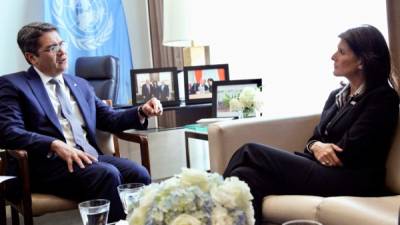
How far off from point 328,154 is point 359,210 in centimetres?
39

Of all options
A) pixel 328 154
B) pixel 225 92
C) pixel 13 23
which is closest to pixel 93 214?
pixel 328 154

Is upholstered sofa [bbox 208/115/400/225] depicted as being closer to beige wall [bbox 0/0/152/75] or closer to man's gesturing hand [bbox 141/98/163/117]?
man's gesturing hand [bbox 141/98/163/117]

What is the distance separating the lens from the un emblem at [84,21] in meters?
4.14

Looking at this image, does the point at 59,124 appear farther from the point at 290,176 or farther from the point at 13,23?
the point at 13,23

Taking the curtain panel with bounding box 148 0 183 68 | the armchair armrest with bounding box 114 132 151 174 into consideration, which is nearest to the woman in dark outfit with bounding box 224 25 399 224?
the armchair armrest with bounding box 114 132 151 174

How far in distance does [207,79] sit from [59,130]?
4.04ft

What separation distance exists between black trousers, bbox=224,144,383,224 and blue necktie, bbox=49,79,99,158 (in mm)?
768

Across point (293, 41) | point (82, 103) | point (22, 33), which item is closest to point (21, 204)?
point (82, 103)

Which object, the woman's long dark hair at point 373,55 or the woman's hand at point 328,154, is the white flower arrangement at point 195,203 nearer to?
the woman's hand at point 328,154

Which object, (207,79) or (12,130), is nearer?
(12,130)

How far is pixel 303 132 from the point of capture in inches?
88.0

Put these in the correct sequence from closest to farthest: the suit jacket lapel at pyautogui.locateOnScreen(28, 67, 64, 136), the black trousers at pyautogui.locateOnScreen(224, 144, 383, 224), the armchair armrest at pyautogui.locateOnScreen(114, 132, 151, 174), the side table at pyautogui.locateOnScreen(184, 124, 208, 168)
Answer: the black trousers at pyautogui.locateOnScreen(224, 144, 383, 224) → the suit jacket lapel at pyautogui.locateOnScreen(28, 67, 64, 136) → the armchair armrest at pyautogui.locateOnScreen(114, 132, 151, 174) → the side table at pyautogui.locateOnScreen(184, 124, 208, 168)

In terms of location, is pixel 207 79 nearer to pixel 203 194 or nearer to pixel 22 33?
pixel 22 33

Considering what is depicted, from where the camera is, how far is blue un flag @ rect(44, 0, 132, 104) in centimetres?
414
